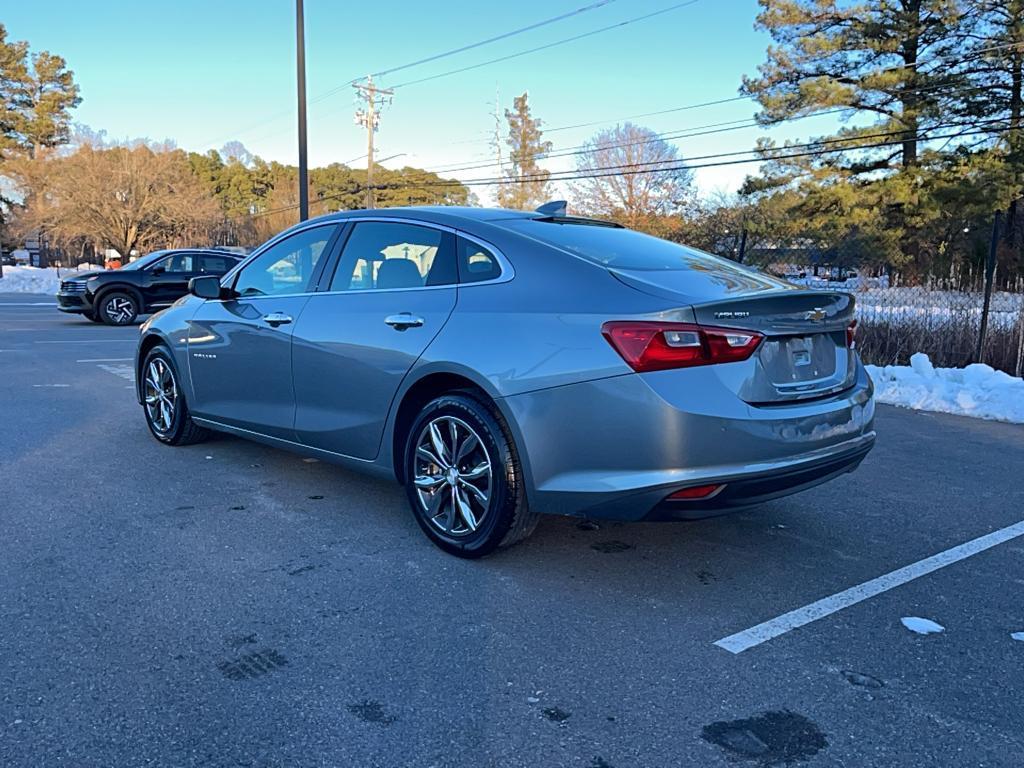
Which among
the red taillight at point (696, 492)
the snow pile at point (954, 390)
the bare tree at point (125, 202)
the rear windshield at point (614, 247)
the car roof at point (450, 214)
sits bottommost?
the snow pile at point (954, 390)

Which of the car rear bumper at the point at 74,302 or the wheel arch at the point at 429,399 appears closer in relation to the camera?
the wheel arch at the point at 429,399

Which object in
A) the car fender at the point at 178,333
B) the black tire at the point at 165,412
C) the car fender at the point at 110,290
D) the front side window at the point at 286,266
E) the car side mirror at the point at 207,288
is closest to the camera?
the front side window at the point at 286,266

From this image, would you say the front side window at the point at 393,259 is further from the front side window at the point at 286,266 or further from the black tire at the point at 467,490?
the black tire at the point at 467,490

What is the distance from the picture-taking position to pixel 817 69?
2817 centimetres

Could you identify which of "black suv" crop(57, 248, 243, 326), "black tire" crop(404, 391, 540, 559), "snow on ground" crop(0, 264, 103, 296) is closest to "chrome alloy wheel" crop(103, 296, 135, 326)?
"black suv" crop(57, 248, 243, 326)

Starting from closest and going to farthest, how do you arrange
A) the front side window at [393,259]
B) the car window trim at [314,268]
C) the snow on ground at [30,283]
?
1. the front side window at [393,259]
2. the car window trim at [314,268]
3. the snow on ground at [30,283]

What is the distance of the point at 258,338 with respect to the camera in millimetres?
4926

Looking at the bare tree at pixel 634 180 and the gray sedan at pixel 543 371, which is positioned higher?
the bare tree at pixel 634 180

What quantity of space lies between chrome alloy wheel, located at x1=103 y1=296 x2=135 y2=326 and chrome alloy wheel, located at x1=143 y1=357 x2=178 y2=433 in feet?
37.9

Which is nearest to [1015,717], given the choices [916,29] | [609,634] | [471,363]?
[609,634]

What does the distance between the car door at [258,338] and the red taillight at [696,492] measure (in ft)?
7.92

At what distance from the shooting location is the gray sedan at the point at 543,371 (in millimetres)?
3219

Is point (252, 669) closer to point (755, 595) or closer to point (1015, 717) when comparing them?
point (755, 595)

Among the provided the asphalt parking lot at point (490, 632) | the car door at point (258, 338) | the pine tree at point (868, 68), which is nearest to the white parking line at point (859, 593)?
the asphalt parking lot at point (490, 632)
